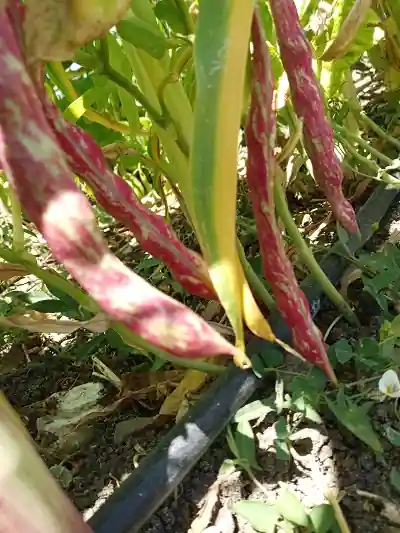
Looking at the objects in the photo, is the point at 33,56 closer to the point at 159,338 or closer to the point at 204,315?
the point at 159,338

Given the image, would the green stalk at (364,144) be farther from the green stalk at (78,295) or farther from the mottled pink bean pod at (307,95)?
the green stalk at (78,295)

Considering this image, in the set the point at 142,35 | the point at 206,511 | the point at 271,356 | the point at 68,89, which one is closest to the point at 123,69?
the point at 68,89

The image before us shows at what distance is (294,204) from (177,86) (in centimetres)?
37

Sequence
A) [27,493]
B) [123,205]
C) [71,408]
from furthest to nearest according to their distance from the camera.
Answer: [71,408] → [123,205] → [27,493]

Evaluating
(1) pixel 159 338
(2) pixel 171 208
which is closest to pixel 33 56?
(1) pixel 159 338

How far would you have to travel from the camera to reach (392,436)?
0.55 m

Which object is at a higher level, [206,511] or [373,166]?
[373,166]

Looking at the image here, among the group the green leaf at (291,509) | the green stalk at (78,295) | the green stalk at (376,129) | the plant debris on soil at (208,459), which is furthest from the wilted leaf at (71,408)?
the green stalk at (376,129)

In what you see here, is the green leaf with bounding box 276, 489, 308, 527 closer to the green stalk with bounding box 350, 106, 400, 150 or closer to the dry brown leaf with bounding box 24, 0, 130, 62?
the dry brown leaf with bounding box 24, 0, 130, 62

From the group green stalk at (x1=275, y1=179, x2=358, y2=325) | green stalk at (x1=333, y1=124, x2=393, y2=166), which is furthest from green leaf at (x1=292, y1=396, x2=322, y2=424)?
green stalk at (x1=333, y1=124, x2=393, y2=166)

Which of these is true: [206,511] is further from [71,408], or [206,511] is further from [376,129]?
[376,129]

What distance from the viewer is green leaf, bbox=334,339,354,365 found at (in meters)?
0.60

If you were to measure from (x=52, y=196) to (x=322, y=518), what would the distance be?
337 mm

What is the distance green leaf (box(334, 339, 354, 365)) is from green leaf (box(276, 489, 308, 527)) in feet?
0.44
